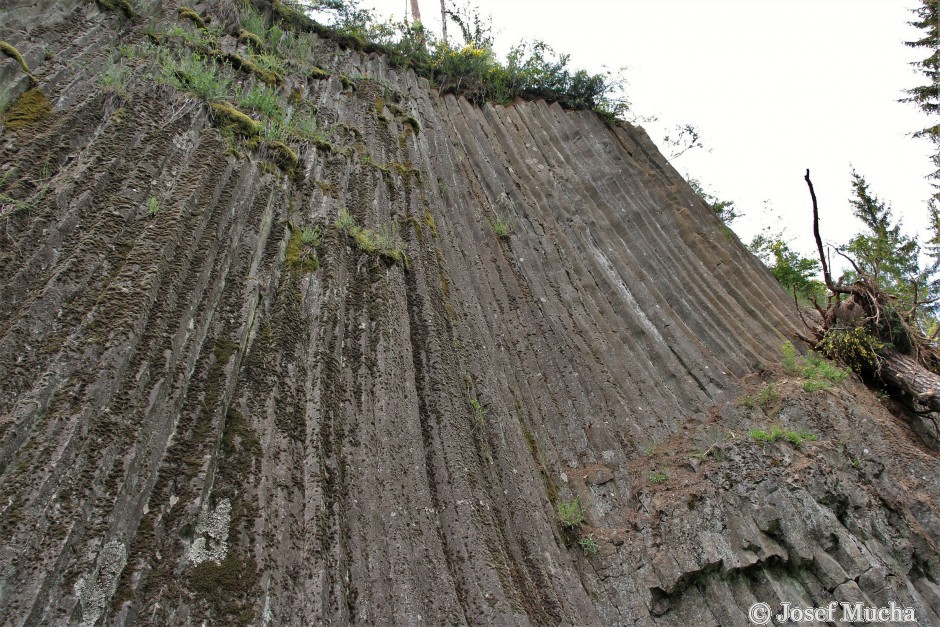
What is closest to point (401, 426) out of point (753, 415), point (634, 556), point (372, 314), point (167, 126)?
point (372, 314)

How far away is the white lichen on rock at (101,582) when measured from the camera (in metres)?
2.97

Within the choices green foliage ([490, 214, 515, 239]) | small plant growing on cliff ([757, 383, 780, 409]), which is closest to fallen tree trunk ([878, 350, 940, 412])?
small plant growing on cliff ([757, 383, 780, 409])

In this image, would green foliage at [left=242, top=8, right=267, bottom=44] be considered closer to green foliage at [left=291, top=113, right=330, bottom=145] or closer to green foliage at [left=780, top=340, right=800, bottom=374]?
green foliage at [left=291, top=113, right=330, bottom=145]

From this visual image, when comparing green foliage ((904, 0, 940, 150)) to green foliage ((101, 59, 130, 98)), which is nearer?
green foliage ((101, 59, 130, 98))

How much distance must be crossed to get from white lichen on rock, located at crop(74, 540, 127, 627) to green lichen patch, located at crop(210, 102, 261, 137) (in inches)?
179

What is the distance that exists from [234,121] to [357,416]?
3.73 m

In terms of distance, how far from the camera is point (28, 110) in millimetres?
5188

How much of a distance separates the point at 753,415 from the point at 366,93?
25.8ft

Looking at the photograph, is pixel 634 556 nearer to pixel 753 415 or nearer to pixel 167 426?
pixel 753 415

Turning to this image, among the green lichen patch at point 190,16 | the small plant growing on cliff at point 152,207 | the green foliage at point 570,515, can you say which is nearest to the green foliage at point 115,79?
the small plant growing on cliff at point 152,207

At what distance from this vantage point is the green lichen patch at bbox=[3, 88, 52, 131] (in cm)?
500

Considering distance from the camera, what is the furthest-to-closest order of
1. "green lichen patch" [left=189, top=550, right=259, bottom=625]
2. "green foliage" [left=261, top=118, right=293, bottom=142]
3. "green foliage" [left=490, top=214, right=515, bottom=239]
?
"green foliage" [left=490, top=214, right=515, bottom=239], "green foliage" [left=261, top=118, right=293, bottom=142], "green lichen patch" [left=189, top=550, right=259, bottom=625]

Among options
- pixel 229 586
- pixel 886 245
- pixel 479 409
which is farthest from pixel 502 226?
pixel 886 245
